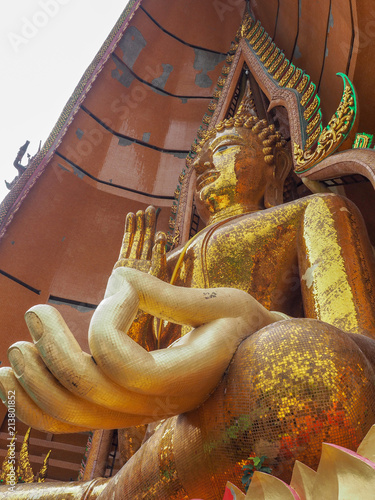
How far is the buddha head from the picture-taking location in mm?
2105

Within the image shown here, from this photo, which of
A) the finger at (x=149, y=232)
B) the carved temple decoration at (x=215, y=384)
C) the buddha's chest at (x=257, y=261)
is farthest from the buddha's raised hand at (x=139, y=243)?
the carved temple decoration at (x=215, y=384)

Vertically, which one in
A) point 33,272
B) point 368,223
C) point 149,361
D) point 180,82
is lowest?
point 149,361

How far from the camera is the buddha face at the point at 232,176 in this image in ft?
6.90

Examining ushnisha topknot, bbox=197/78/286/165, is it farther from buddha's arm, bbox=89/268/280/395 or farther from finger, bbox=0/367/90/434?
finger, bbox=0/367/90/434

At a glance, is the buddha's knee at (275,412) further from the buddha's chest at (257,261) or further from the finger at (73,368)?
the buddha's chest at (257,261)

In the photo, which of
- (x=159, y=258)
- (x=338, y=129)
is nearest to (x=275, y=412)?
(x=159, y=258)

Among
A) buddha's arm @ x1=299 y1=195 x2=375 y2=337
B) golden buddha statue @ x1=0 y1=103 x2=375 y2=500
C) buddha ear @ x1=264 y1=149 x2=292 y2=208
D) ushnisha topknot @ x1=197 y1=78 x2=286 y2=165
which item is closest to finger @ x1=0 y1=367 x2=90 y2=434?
golden buddha statue @ x1=0 y1=103 x2=375 y2=500

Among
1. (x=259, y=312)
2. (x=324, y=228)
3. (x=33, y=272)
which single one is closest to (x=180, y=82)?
(x=33, y=272)

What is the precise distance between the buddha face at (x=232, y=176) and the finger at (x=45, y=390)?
4.45 feet

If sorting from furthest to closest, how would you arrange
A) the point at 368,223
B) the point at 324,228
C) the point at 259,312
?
the point at 368,223 → the point at 324,228 → the point at 259,312

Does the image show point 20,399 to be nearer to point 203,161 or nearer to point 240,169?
point 240,169

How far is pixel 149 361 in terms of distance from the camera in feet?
2.64

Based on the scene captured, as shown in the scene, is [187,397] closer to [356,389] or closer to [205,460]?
[205,460]

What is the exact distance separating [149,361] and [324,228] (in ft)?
3.32
